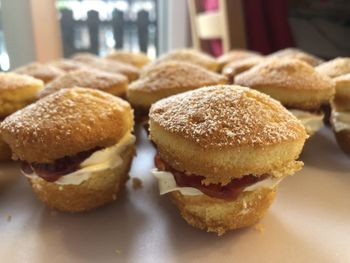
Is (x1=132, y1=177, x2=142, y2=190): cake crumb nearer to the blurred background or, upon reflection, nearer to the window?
the blurred background

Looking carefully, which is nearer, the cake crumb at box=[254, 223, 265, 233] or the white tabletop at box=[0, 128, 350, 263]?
the white tabletop at box=[0, 128, 350, 263]

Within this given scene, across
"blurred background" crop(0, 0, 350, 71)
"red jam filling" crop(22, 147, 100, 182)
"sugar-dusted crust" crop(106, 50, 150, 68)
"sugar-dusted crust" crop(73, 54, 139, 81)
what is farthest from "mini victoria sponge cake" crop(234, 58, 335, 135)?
→ "blurred background" crop(0, 0, 350, 71)

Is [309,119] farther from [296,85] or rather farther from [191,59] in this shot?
[191,59]

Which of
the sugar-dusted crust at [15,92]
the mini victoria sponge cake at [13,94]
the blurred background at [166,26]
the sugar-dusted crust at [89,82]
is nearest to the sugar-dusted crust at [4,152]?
the mini victoria sponge cake at [13,94]

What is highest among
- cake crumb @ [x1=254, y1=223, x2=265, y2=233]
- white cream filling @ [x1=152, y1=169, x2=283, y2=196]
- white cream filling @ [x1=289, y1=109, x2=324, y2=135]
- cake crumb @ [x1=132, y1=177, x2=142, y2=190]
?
white cream filling @ [x1=289, y1=109, x2=324, y2=135]

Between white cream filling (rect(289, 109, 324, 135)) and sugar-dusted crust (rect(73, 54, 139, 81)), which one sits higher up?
sugar-dusted crust (rect(73, 54, 139, 81))

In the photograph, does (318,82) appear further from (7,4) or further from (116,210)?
(7,4)

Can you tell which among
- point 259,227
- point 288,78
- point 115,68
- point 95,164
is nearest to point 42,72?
point 115,68
